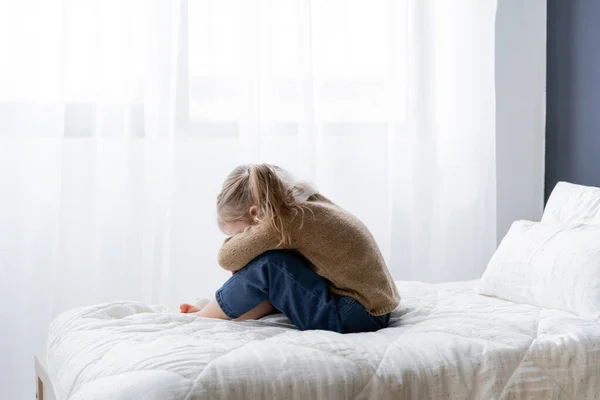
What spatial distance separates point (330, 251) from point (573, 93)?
5.53 feet

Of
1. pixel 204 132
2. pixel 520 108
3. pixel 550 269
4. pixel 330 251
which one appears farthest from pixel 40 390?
pixel 520 108

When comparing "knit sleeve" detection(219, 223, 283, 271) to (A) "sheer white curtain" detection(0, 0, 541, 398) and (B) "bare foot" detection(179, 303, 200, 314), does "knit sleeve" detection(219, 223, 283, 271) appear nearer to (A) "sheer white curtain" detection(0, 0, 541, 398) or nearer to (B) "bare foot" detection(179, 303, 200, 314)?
(B) "bare foot" detection(179, 303, 200, 314)

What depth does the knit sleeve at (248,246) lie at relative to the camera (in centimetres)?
178

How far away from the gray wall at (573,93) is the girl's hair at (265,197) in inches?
57.0

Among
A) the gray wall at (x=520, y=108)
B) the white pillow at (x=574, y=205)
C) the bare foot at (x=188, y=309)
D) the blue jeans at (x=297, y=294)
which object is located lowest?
the bare foot at (x=188, y=309)

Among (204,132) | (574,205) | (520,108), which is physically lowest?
(574,205)

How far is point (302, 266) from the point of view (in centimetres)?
180

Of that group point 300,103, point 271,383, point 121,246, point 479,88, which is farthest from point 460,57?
point 271,383

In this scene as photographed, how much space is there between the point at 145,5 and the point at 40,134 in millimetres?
590

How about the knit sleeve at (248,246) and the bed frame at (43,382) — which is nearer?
the knit sleeve at (248,246)

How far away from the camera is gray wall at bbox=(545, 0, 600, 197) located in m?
2.90

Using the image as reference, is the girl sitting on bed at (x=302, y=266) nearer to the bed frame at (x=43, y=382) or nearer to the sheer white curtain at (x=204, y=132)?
the bed frame at (x=43, y=382)

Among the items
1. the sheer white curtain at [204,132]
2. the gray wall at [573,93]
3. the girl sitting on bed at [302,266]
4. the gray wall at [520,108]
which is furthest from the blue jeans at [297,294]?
the gray wall at [520,108]

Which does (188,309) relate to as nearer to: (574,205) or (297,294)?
(297,294)
